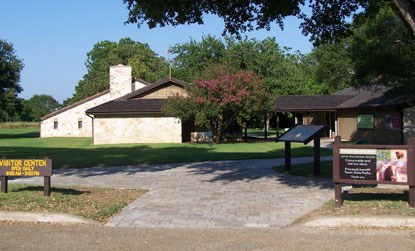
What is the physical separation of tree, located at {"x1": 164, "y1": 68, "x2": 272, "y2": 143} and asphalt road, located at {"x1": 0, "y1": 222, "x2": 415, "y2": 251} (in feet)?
77.8

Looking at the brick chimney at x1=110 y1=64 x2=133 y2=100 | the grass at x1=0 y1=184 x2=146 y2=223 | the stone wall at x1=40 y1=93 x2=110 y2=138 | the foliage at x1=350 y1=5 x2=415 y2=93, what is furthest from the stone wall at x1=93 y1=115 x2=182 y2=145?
the grass at x1=0 y1=184 x2=146 y2=223

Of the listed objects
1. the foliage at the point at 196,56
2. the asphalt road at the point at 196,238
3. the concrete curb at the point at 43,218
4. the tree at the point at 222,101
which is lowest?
the asphalt road at the point at 196,238

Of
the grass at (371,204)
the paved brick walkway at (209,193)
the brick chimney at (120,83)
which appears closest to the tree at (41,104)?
the brick chimney at (120,83)

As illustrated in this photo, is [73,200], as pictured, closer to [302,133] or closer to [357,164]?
[357,164]

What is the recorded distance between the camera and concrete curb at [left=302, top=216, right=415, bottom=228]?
7.47 m

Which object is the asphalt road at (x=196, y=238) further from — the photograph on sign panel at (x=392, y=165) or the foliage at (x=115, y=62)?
the foliage at (x=115, y=62)

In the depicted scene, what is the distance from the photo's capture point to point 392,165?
8.45 meters

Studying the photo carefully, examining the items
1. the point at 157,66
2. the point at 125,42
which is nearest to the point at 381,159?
the point at 157,66

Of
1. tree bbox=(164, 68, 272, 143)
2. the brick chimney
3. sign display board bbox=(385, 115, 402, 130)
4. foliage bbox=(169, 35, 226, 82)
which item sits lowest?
sign display board bbox=(385, 115, 402, 130)

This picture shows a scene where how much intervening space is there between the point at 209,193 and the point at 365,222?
4.16 m

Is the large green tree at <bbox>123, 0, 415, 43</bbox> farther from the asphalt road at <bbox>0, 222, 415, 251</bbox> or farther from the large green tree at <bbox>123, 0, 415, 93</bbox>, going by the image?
the asphalt road at <bbox>0, 222, 415, 251</bbox>

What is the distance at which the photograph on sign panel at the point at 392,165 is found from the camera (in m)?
8.36

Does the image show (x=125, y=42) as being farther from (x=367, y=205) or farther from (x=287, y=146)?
(x=367, y=205)

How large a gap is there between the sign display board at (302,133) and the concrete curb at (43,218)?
22.7ft
